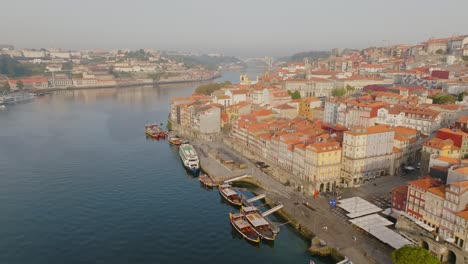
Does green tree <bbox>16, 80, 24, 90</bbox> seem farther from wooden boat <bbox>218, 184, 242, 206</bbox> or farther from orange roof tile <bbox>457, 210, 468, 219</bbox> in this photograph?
orange roof tile <bbox>457, 210, 468, 219</bbox>

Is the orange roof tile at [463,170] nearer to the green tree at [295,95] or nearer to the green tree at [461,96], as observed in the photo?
the green tree at [461,96]

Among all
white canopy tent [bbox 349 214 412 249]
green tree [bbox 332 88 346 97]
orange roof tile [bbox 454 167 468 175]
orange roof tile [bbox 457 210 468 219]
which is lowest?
white canopy tent [bbox 349 214 412 249]

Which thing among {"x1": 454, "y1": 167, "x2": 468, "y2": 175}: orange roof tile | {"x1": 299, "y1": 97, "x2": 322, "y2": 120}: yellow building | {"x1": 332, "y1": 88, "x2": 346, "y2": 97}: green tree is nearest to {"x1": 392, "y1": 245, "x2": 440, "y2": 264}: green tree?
{"x1": 454, "y1": 167, "x2": 468, "y2": 175}: orange roof tile

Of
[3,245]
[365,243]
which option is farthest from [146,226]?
[365,243]

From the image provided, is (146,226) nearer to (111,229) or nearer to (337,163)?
(111,229)

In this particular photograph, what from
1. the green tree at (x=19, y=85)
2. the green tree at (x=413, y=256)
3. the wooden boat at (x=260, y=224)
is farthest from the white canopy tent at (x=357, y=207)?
the green tree at (x=19, y=85)
